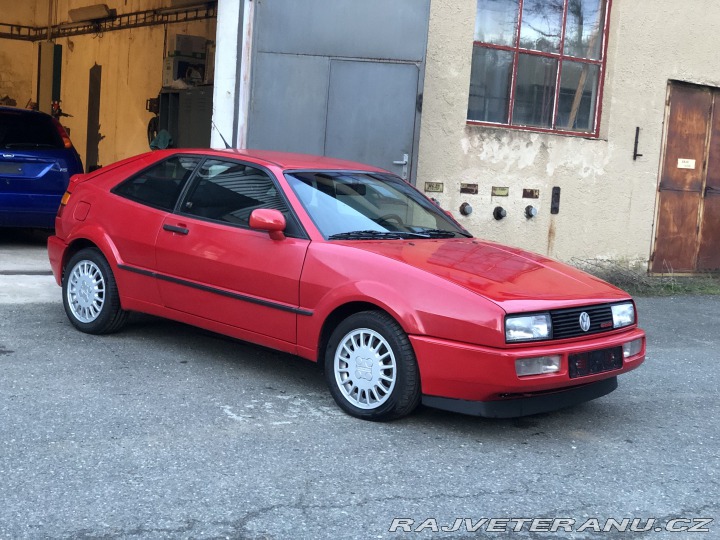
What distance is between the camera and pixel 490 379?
470 cm

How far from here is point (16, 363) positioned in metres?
5.88

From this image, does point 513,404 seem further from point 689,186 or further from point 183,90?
point 183,90

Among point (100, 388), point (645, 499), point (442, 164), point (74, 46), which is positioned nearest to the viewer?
point (645, 499)

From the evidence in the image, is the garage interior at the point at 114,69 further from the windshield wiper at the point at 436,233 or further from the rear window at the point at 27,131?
the windshield wiper at the point at 436,233

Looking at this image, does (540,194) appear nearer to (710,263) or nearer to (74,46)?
(710,263)

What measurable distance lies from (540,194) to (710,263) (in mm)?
2883

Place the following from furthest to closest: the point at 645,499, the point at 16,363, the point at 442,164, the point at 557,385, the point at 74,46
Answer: the point at 74,46 → the point at 442,164 → the point at 16,363 → the point at 557,385 → the point at 645,499

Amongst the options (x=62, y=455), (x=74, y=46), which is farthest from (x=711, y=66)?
(x=74, y=46)

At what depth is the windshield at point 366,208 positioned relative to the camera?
567 cm

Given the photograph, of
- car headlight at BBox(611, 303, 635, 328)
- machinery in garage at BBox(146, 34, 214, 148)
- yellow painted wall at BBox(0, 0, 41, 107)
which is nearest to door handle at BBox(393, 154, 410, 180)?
machinery in garage at BBox(146, 34, 214, 148)

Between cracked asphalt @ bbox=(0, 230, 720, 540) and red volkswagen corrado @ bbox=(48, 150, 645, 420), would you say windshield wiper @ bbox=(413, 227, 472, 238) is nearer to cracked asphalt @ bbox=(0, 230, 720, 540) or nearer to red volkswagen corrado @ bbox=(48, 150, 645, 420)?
red volkswagen corrado @ bbox=(48, 150, 645, 420)

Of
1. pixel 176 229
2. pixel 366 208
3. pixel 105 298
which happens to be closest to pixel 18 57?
pixel 105 298

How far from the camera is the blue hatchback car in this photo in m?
10.2

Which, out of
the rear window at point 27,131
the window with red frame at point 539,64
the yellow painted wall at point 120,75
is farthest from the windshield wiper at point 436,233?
the yellow painted wall at point 120,75
